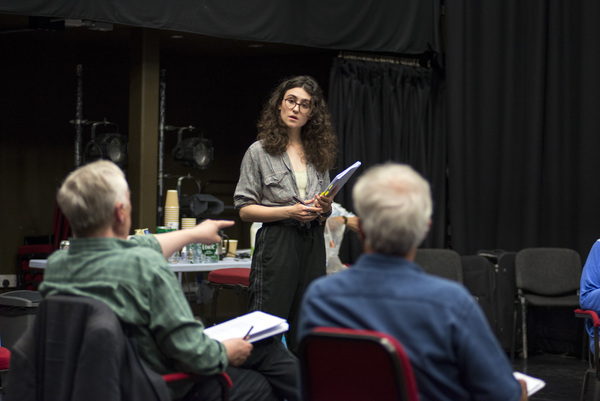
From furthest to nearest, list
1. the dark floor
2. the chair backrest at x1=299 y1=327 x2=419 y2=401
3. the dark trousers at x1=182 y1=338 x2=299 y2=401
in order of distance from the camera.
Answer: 1. the dark floor
2. the dark trousers at x1=182 y1=338 x2=299 y2=401
3. the chair backrest at x1=299 y1=327 x2=419 y2=401

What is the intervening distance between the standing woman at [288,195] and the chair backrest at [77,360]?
4.27 feet

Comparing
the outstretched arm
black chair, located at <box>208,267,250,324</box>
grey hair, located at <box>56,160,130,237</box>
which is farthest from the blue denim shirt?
black chair, located at <box>208,267,250,324</box>

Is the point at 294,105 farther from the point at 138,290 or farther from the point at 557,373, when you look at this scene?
the point at 557,373

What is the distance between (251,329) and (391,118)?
14.2 feet

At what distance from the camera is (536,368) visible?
5363 millimetres

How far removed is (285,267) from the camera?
3.16 metres

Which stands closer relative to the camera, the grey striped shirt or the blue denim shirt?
the blue denim shirt

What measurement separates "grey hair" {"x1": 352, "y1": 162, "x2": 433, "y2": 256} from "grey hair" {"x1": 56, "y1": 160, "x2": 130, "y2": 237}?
2.05ft

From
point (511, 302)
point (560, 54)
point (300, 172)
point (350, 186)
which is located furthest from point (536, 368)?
point (300, 172)

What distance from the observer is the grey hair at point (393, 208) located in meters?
1.53

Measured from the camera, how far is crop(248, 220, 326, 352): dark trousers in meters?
3.16

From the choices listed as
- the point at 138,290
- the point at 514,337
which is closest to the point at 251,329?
the point at 138,290

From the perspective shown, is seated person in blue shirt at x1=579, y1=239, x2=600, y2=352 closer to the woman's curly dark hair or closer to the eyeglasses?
the woman's curly dark hair

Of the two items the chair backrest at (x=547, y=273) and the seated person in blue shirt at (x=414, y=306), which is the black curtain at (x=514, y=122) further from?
the seated person in blue shirt at (x=414, y=306)
